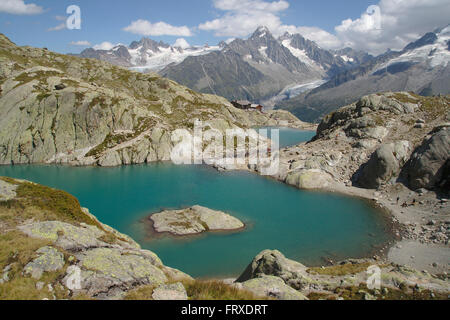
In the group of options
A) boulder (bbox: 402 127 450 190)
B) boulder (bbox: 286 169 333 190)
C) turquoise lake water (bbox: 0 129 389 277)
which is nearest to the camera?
turquoise lake water (bbox: 0 129 389 277)

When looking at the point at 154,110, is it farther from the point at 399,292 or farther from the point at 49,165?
the point at 399,292

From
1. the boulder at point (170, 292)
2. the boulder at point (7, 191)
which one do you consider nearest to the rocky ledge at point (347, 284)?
the boulder at point (170, 292)

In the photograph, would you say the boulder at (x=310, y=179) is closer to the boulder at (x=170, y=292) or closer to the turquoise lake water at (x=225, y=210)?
the turquoise lake water at (x=225, y=210)

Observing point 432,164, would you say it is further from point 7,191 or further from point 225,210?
point 7,191

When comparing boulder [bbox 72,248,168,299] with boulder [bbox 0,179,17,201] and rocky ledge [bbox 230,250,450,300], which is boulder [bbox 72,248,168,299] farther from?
boulder [bbox 0,179,17,201]

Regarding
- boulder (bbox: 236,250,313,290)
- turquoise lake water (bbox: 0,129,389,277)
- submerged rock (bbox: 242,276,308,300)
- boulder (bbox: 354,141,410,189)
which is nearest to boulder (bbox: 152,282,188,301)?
submerged rock (bbox: 242,276,308,300)

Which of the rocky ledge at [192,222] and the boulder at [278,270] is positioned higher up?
the boulder at [278,270]
